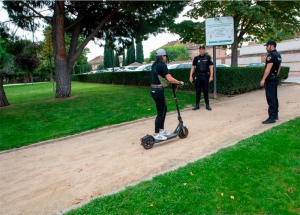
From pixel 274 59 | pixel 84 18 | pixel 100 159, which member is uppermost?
pixel 84 18

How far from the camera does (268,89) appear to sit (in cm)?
631

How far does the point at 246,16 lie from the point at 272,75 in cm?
676

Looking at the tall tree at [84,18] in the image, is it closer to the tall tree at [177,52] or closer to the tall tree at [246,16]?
the tall tree at [246,16]

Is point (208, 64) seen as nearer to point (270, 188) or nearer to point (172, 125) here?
point (172, 125)

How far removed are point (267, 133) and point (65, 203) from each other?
394 centimetres

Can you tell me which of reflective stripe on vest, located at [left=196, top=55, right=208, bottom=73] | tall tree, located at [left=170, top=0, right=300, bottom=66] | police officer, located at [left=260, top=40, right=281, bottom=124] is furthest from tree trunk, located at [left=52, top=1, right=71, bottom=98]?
police officer, located at [left=260, top=40, right=281, bottom=124]

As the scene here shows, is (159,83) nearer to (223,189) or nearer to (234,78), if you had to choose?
(223,189)

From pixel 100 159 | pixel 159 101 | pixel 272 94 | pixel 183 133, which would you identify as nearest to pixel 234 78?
pixel 272 94

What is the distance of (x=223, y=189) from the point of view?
11.0ft

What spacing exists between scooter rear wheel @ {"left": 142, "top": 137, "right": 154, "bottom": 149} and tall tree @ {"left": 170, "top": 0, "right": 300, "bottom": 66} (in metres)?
8.08

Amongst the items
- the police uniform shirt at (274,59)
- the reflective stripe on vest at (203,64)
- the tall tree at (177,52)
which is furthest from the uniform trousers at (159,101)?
the tall tree at (177,52)

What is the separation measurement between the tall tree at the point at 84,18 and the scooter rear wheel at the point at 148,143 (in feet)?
25.5

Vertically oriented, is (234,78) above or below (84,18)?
below

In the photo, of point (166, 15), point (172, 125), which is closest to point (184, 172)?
point (172, 125)
